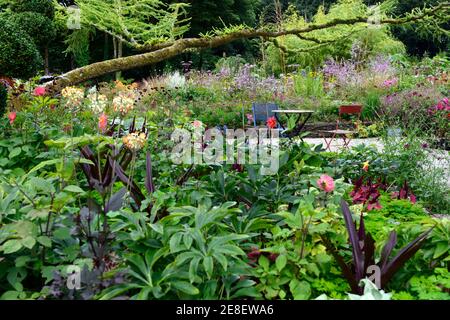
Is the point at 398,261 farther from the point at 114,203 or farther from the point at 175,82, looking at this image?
the point at 175,82

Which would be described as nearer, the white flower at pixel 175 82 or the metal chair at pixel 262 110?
the metal chair at pixel 262 110

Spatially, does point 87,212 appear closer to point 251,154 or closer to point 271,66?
point 251,154

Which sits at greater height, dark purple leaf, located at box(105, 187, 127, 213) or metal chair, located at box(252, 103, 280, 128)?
metal chair, located at box(252, 103, 280, 128)

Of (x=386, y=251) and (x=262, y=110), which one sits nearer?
(x=386, y=251)

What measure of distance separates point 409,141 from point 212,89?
21.8ft

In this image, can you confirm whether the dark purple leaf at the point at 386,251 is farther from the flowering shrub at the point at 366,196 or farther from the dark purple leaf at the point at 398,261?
the flowering shrub at the point at 366,196

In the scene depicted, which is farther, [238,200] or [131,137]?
[238,200]

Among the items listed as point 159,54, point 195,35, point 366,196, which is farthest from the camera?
point 195,35

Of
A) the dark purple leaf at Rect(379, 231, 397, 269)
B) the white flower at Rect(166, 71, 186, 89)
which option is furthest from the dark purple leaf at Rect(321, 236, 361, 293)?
the white flower at Rect(166, 71, 186, 89)

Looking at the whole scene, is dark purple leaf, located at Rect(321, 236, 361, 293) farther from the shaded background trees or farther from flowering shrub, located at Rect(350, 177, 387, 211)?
the shaded background trees

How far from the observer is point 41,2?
17.5 ft

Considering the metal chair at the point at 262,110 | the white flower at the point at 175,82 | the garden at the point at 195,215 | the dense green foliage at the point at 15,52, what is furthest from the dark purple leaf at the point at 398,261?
the white flower at the point at 175,82

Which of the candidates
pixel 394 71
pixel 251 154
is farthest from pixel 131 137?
pixel 394 71

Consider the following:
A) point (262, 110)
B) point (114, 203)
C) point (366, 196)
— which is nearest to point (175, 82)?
point (262, 110)
